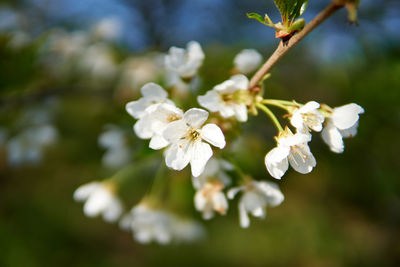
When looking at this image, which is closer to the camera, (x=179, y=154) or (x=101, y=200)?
(x=179, y=154)

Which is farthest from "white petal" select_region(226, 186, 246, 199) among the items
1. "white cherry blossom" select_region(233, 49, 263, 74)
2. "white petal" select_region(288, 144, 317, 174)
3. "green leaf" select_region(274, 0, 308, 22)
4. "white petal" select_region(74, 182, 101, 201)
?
"white petal" select_region(74, 182, 101, 201)


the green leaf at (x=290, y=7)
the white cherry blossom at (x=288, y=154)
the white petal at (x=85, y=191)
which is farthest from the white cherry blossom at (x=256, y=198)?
the white petal at (x=85, y=191)

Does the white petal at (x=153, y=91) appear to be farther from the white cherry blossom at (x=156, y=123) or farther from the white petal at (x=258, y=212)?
the white petal at (x=258, y=212)

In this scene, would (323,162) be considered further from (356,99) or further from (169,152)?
(169,152)

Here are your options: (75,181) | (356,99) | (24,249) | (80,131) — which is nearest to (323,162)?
(356,99)

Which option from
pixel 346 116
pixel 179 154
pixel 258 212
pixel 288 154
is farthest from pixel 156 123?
pixel 346 116

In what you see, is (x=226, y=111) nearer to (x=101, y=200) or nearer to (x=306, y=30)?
(x=306, y=30)
